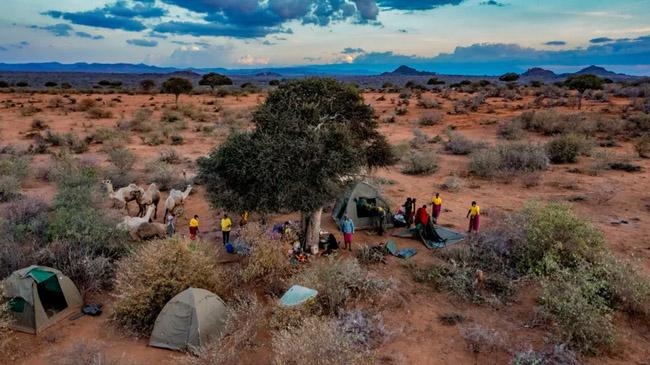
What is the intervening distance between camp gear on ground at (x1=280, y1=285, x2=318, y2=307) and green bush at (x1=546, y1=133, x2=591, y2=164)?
17.7 m

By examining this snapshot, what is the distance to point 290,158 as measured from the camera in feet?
33.8

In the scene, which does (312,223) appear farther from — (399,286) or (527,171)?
(527,171)

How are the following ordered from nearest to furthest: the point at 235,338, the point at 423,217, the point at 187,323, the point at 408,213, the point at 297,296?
the point at 235,338
the point at 187,323
the point at 297,296
the point at 423,217
the point at 408,213

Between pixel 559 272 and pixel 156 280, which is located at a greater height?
pixel 156 280

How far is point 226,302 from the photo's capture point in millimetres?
9555

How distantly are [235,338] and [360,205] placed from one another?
6.50 metres

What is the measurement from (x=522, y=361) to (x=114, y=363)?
667cm

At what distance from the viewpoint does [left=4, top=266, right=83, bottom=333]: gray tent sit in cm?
880

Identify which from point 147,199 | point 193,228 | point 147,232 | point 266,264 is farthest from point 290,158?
point 147,199

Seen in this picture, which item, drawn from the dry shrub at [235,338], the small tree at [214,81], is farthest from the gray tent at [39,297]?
the small tree at [214,81]

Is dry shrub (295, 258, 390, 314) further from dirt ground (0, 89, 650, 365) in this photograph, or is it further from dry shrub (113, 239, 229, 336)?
dry shrub (113, 239, 229, 336)

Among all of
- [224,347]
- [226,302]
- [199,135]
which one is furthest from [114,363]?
[199,135]

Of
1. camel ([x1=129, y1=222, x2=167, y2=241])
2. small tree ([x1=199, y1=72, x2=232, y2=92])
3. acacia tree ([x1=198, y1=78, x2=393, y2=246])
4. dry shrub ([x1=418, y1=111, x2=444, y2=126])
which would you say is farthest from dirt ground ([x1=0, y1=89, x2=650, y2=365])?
small tree ([x1=199, y1=72, x2=232, y2=92])

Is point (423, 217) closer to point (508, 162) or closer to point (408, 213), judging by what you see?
point (408, 213)
